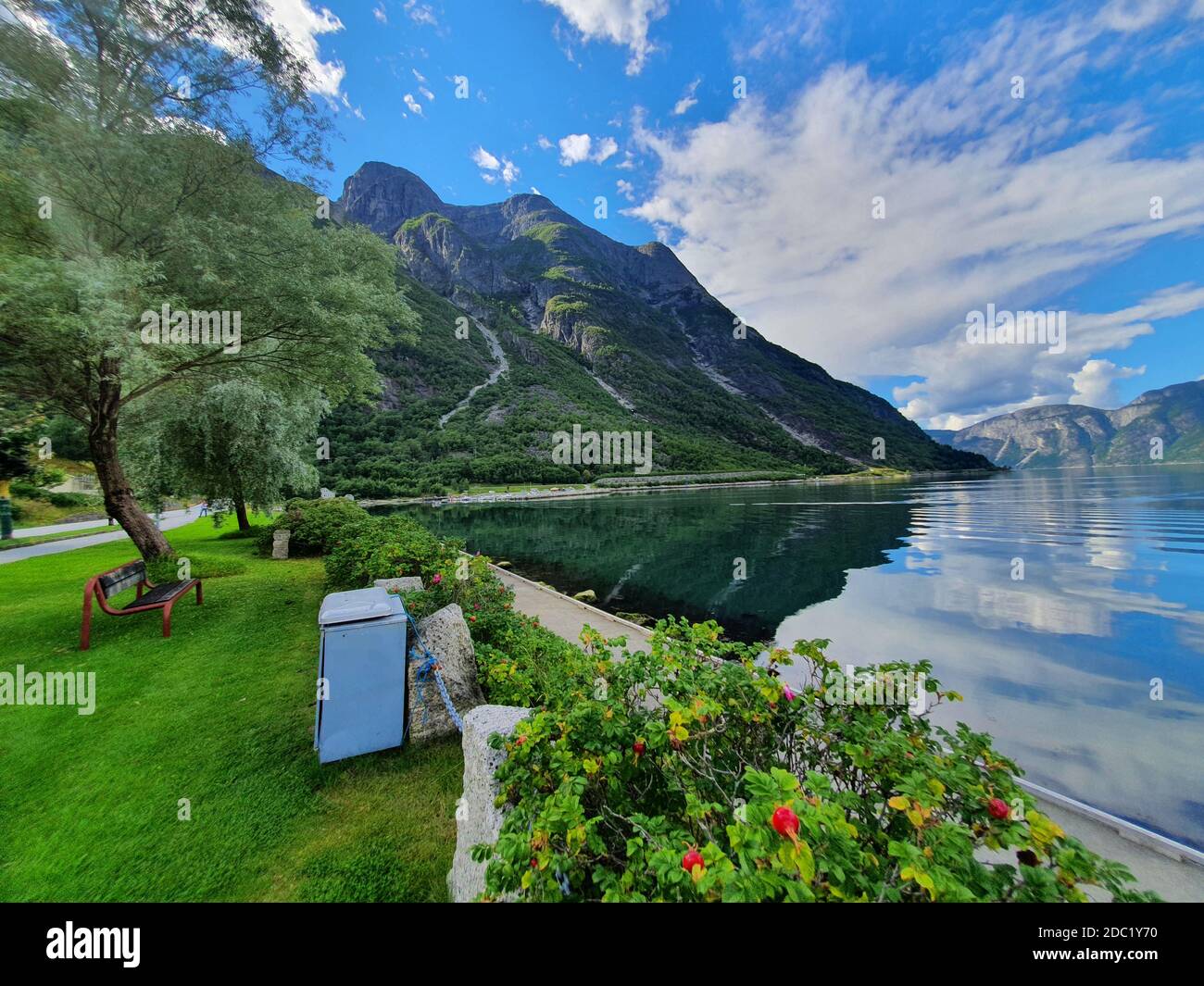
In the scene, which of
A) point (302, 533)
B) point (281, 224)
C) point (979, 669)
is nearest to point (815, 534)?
point (979, 669)

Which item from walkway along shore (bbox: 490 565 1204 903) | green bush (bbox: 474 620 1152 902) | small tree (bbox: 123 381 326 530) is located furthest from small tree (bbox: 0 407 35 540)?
walkway along shore (bbox: 490 565 1204 903)

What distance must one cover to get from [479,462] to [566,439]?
20.8m

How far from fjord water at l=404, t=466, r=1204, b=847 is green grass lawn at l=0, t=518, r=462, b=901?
7872 millimetres

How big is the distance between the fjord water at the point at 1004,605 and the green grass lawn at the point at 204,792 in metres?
7.87

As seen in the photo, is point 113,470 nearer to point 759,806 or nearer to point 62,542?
point 62,542

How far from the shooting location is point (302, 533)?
1518cm

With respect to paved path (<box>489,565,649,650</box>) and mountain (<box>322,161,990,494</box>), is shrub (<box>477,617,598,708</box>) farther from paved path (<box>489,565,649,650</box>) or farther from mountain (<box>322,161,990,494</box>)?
mountain (<box>322,161,990,494</box>)

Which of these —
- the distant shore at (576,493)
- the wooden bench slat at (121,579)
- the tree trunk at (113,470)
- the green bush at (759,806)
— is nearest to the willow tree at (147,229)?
the tree trunk at (113,470)

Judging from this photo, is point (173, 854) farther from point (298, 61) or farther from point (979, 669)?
point (298, 61)

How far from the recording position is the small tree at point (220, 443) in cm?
1488

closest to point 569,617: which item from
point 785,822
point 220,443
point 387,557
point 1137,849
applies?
point 387,557

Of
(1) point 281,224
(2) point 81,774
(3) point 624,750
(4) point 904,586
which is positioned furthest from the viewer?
(4) point 904,586

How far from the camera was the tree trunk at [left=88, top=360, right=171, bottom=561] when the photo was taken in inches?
366

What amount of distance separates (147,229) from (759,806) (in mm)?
13476
